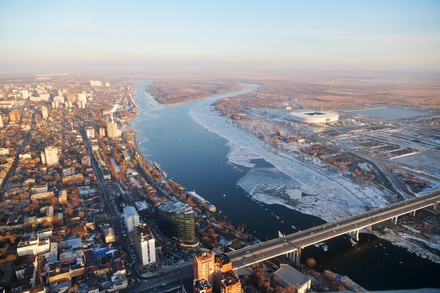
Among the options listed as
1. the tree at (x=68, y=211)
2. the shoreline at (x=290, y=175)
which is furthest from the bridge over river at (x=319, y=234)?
the tree at (x=68, y=211)

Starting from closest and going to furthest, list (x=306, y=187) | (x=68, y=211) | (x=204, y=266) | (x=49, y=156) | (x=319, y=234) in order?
1. (x=204, y=266)
2. (x=319, y=234)
3. (x=68, y=211)
4. (x=306, y=187)
5. (x=49, y=156)

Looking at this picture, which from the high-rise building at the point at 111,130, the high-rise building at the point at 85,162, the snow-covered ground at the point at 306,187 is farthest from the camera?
the high-rise building at the point at 111,130

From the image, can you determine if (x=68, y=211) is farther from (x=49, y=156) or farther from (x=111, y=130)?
(x=111, y=130)

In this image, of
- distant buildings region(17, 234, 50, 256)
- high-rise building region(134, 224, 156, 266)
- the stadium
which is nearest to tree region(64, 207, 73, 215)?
distant buildings region(17, 234, 50, 256)

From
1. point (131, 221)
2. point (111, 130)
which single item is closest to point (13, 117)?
point (111, 130)

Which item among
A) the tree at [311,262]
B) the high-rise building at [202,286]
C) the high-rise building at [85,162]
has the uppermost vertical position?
the high-rise building at [202,286]

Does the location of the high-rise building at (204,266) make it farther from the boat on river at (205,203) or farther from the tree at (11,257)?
the tree at (11,257)
